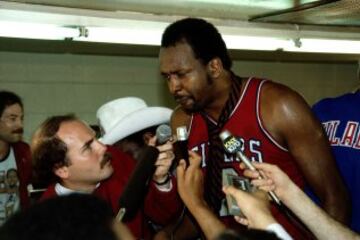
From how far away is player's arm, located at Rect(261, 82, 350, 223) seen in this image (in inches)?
92.5

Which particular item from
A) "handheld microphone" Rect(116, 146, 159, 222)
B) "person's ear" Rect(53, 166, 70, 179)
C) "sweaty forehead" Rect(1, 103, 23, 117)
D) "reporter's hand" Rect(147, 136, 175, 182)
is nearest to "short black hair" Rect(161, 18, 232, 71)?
"reporter's hand" Rect(147, 136, 175, 182)

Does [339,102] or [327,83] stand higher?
[339,102]

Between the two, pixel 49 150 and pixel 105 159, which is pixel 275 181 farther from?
pixel 49 150

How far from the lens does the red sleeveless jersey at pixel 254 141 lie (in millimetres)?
2475

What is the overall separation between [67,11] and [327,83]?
166 inches

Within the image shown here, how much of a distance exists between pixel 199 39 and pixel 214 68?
0.15m

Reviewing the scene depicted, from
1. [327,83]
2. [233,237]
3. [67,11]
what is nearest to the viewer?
[233,237]

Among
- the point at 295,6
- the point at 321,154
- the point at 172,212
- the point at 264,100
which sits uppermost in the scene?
the point at 295,6

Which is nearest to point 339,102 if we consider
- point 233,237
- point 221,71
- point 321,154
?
point 321,154

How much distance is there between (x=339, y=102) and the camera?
264 cm

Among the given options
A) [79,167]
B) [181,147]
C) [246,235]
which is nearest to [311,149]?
[181,147]

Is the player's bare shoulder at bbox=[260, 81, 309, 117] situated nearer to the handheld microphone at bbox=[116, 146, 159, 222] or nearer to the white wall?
the handheld microphone at bbox=[116, 146, 159, 222]

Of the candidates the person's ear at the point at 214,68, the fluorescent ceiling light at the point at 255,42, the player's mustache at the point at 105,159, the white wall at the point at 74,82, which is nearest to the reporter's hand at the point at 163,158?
the player's mustache at the point at 105,159

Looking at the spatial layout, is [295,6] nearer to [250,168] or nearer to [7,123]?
[250,168]
